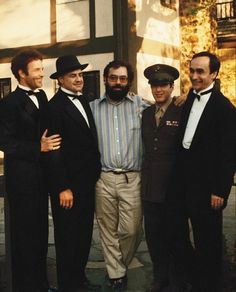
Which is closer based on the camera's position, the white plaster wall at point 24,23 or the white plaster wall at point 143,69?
the white plaster wall at point 143,69

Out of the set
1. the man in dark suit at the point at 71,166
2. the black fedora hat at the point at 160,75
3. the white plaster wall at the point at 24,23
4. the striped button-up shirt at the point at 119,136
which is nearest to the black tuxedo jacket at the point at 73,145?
the man in dark suit at the point at 71,166

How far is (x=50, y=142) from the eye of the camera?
3516 millimetres

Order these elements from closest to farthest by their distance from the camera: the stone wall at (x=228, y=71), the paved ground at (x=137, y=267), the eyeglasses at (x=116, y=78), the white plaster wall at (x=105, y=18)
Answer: the eyeglasses at (x=116, y=78)
the paved ground at (x=137, y=267)
the white plaster wall at (x=105, y=18)
the stone wall at (x=228, y=71)

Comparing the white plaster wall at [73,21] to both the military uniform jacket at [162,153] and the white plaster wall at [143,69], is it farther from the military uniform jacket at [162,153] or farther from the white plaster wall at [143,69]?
the military uniform jacket at [162,153]

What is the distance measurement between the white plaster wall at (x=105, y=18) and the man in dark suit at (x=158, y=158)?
8400 mm

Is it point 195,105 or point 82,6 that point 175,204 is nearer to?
point 195,105

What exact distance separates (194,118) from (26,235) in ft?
5.00

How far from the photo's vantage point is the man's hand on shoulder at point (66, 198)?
362 cm

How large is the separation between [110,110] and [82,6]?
8.96 meters

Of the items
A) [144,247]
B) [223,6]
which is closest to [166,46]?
[223,6]

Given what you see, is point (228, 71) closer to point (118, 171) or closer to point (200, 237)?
point (118, 171)

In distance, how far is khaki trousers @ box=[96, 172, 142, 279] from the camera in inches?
153

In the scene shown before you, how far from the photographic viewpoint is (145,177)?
12.4 ft

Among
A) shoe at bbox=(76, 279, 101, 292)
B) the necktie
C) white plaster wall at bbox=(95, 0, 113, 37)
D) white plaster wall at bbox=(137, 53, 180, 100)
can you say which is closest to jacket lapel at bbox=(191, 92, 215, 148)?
the necktie
